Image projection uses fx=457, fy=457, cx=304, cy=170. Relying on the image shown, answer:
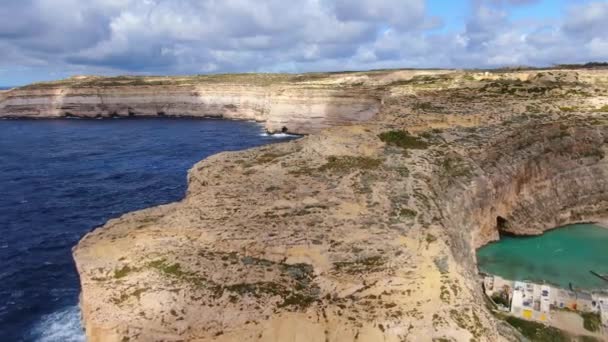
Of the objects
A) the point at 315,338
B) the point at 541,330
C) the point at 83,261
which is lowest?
the point at 541,330

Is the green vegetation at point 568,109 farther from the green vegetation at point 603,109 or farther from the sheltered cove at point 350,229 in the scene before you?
the green vegetation at point 603,109

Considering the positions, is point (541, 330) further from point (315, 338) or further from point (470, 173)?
point (315, 338)

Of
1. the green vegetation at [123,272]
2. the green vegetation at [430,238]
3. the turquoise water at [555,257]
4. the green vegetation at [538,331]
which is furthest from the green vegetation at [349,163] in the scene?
the green vegetation at [123,272]

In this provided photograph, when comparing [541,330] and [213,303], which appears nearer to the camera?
[213,303]

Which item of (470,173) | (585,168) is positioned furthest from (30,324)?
(585,168)

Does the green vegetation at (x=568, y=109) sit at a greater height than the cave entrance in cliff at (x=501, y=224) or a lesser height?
greater

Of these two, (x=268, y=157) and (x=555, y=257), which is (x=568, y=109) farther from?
(x=268, y=157)
